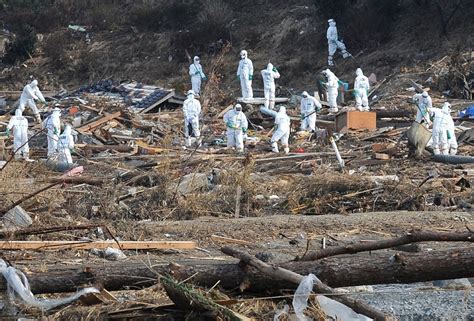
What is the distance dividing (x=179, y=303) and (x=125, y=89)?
3012 cm

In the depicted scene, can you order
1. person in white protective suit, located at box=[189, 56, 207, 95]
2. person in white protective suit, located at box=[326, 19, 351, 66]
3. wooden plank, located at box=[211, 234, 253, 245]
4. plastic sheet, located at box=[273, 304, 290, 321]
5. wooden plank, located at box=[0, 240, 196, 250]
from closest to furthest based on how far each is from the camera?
plastic sheet, located at box=[273, 304, 290, 321], wooden plank, located at box=[0, 240, 196, 250], wooden plank, located at box=[211, 234, 253, 245], person in white protective suit, located at box=[189, 56, 207, 95], person in white protective suit, located at box=[326, 19, 351, 66]

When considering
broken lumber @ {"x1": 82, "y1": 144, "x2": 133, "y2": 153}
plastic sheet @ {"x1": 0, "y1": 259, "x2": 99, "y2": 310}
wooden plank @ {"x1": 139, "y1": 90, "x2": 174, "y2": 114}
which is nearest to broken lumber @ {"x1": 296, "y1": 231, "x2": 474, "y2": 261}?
plastic sheet @ {"x1": 0, "y1": 259, "x2": 99, "y2": 310}

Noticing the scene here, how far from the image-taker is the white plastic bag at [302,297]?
23.4 ft

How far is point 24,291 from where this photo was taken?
7.79 meters

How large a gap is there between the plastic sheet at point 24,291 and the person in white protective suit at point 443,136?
14.6 m

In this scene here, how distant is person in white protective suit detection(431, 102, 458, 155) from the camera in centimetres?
2148

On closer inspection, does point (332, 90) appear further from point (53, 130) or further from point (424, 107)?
point (53, 130)

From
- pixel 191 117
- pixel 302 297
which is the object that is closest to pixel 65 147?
pixel 191 117

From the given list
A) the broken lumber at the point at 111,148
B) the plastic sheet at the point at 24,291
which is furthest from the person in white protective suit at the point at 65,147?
the plastic sheet at the point at 24,291

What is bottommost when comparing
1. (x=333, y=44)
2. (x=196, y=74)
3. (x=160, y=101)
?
(x=160, y=101)

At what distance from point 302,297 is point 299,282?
15 centimetres

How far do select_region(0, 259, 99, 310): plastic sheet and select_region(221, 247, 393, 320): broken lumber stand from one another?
46.9 inches

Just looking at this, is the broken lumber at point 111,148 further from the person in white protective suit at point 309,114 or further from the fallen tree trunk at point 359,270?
the fallen tree trunk at point 359,270

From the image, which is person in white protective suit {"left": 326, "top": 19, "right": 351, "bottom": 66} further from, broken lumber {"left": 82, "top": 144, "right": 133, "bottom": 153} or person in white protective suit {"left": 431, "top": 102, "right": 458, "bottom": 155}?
person in white protective suit {"left": 431, "top": 102, "right": 458, "bottom": 155}
